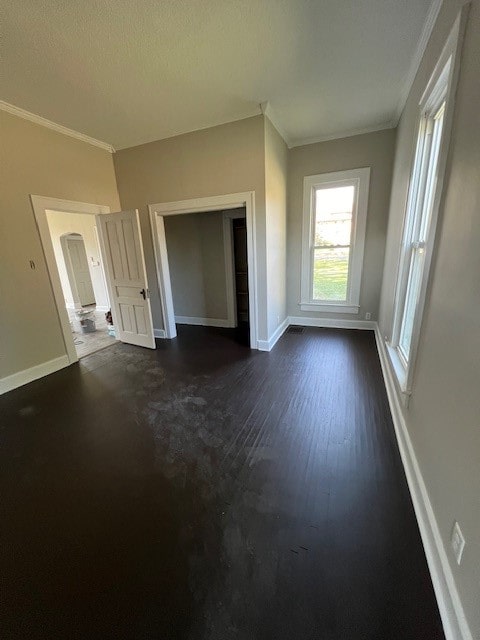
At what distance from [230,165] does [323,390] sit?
2.88 m

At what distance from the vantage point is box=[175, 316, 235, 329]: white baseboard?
16.0 feet

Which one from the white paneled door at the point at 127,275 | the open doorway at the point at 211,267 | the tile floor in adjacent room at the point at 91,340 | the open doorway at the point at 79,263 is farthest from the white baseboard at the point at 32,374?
the open doorway at the point at 211,267

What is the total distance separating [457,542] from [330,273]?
148 inches

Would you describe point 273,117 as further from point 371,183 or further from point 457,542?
point 457,542

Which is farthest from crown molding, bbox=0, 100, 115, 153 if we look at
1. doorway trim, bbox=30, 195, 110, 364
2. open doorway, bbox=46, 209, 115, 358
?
open doorway, bbox=46, 209, 115, 358

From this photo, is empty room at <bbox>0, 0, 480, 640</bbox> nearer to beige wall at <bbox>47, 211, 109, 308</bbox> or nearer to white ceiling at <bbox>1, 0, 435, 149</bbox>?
white ceiling at <bbox>1, 0, 435, 149</bbox>

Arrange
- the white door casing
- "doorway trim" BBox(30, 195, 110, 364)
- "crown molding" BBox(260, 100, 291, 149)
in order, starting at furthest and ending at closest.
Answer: the white door casing → "doorway trim" BBox(30, 195, 110, 364) → "crown molding" BBox(260, 100, 291, 149)

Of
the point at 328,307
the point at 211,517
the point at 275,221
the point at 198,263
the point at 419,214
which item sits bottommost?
the point at 211,517

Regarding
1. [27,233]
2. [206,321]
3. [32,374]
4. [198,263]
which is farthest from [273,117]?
[32,374]

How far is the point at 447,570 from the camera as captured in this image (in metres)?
1.02

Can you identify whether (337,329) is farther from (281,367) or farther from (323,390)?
(323,390)

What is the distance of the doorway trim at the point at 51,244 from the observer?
9.84ft

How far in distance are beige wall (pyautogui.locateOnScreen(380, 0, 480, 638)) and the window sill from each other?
2.79 metres

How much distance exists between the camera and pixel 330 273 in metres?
4.27
